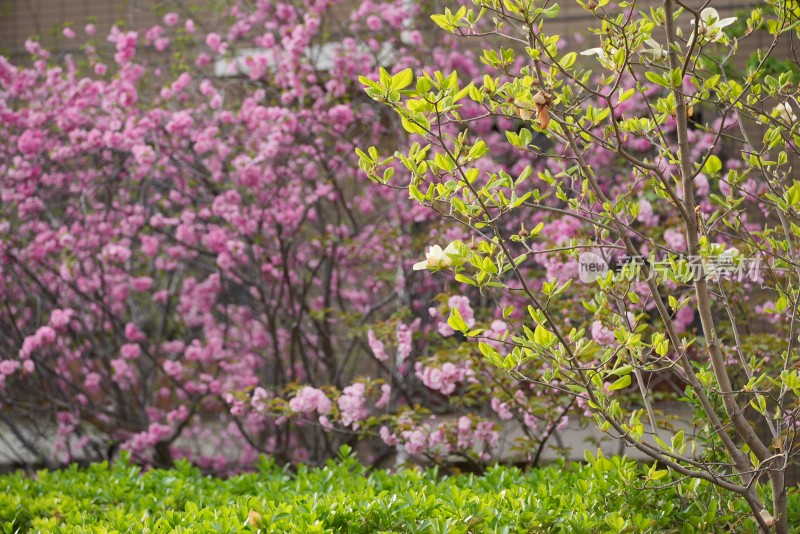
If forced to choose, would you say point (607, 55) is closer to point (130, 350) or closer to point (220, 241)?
point (220, 241)

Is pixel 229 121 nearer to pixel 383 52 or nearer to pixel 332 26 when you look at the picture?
pixel 383 52

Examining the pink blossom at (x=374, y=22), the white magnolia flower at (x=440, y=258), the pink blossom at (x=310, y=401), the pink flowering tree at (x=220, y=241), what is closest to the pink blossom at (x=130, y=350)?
the pink flowering tree at (x=220, y=241)

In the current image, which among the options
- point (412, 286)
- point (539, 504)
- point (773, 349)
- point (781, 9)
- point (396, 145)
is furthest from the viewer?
point (396, 145)

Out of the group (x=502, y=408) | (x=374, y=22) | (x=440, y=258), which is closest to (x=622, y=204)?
(x=440, y=258)

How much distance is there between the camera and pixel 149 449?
585 cm

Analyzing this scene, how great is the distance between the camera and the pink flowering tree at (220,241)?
534 centimetres

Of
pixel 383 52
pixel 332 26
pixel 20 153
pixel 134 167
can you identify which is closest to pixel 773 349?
pixel 383 52

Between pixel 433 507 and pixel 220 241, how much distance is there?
3.11 meters

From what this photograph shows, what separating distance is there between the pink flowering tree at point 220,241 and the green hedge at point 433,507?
1.88 meters

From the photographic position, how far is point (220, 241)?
5.27 metres

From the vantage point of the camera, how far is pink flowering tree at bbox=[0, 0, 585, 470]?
534cm

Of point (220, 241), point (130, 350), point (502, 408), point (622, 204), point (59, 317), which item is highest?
point (622, 204)

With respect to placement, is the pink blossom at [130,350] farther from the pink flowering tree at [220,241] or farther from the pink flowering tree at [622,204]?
the pink flowering tree at [622,204]

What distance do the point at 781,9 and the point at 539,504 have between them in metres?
1.39
